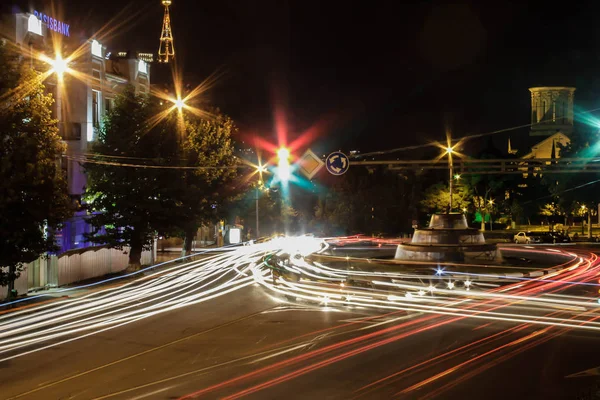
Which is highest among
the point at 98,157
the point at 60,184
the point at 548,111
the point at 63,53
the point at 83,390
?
the point at 548,111

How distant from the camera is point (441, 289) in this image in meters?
27.3

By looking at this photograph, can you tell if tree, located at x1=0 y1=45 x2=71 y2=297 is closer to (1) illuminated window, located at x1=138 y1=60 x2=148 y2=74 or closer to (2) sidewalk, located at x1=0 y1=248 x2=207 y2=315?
(2) sidewalk, located at x1=0 y1=248 x2=207 y2=315

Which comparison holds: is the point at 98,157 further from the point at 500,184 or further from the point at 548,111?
the point at 548,111

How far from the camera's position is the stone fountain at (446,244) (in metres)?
38.8

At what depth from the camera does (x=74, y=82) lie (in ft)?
142

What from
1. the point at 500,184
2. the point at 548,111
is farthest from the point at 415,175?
the point at 548,111

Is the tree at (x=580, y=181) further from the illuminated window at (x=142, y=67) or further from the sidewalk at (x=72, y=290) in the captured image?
the sidewalk at (x=72, y=290)

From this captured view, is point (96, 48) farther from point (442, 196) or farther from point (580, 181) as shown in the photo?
point (442, 196)

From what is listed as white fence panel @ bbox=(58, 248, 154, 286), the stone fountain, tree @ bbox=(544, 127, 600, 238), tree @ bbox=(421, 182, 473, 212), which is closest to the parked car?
tree @ bbox=(544, 127, 600, 238)

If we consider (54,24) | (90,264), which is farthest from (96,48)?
(90,264)

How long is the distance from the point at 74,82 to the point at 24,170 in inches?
813

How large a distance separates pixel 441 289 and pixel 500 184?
66.0 metres

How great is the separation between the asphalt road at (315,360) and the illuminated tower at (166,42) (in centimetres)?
5002

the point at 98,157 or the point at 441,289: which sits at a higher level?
the point at 98,157
